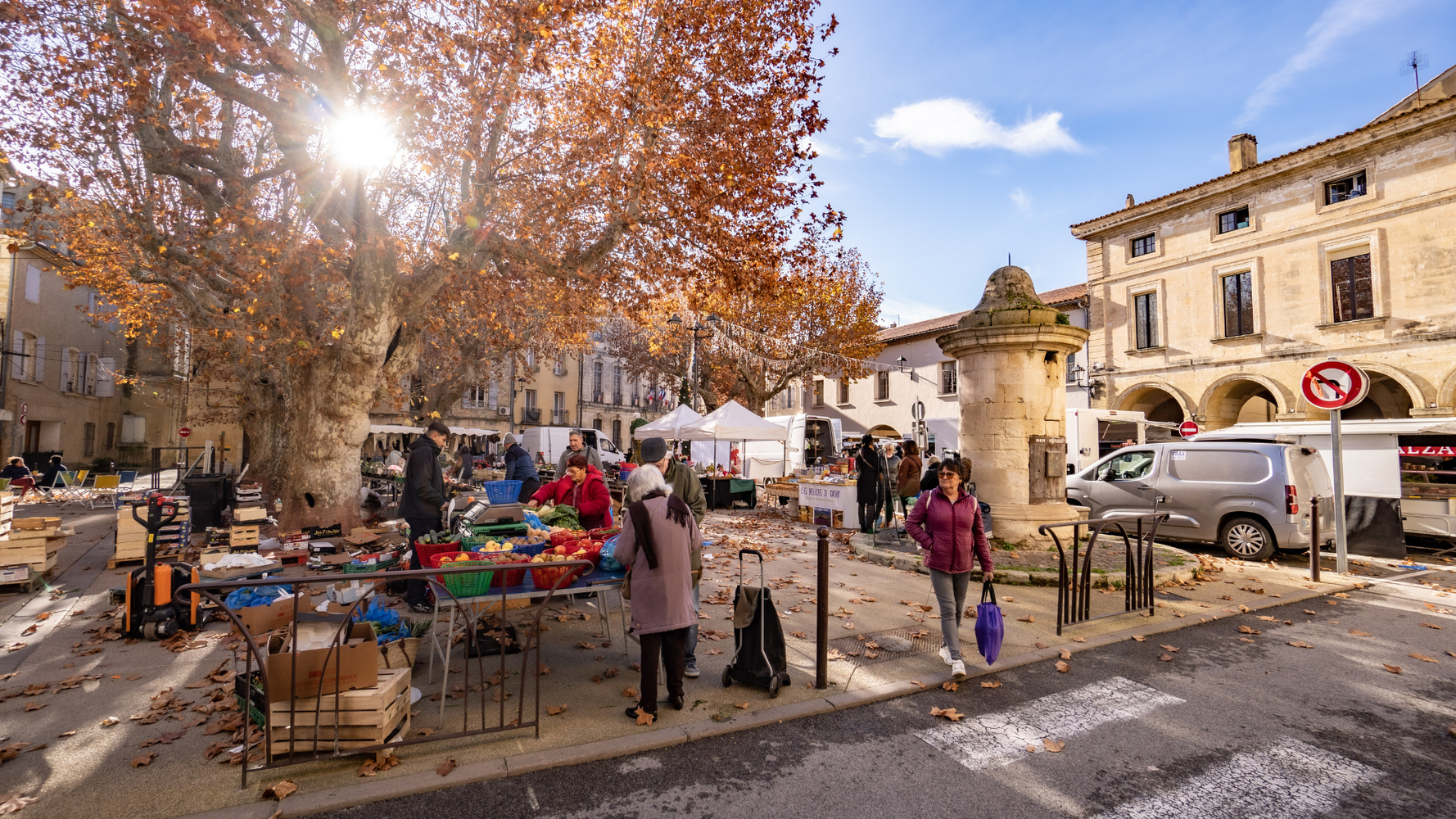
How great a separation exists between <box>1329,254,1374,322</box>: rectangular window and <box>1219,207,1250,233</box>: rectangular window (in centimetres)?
295

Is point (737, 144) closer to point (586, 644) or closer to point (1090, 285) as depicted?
point (586, 644)

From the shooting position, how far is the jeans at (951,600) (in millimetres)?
4977

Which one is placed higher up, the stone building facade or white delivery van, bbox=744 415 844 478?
the stone building facade

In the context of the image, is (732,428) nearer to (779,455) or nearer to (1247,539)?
(779,455)

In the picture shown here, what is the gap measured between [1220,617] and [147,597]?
9955 mm

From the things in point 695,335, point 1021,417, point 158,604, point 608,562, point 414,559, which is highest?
point 695,335

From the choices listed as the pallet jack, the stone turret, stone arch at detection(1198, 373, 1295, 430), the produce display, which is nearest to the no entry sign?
the stone turret

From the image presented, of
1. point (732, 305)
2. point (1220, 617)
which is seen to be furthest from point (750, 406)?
point (1220, 617)

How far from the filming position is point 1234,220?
22.5m

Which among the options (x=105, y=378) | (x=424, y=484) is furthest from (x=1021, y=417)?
(x=105, y=378)

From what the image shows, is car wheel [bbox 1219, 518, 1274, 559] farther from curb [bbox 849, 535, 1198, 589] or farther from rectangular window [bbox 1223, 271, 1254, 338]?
rectangular window [bbox 1223, 271, 1254, 338]

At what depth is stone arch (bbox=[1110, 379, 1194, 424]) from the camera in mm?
23922

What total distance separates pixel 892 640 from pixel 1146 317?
23924mm

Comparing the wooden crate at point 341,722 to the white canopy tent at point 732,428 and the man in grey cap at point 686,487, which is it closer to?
the man in grey cap at point 686,487
